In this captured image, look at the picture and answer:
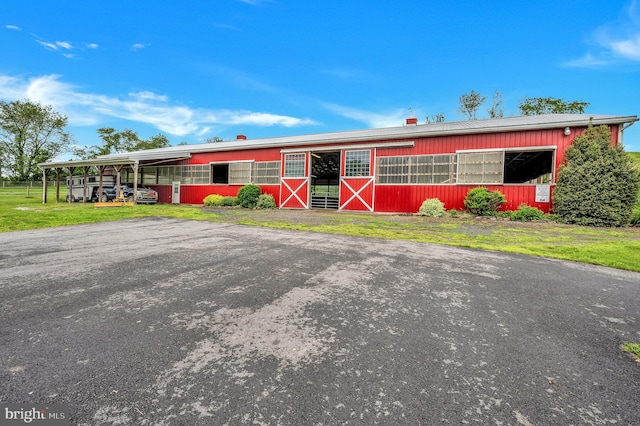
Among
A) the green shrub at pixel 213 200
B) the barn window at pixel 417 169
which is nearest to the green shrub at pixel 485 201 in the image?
the barn window at pixel 417 169

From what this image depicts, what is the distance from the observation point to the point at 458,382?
170 centimetres

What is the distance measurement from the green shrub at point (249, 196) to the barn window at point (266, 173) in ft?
3.25

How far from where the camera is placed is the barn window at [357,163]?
15.1m

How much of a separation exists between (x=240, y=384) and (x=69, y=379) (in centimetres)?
98

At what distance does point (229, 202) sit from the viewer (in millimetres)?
17078

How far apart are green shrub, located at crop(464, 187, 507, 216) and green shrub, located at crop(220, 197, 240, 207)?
41.2 feet

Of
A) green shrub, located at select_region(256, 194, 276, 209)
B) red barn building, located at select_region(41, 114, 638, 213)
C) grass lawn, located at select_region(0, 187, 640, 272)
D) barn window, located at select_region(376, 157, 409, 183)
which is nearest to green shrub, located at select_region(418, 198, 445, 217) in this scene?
red barn building, located at select_region(41, 114, 638, 213)

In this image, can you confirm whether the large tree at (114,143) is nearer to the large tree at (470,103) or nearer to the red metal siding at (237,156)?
the red metal siding at (237,156)

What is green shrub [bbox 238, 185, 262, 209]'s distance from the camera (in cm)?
1652

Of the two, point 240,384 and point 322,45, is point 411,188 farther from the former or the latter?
point 322,45

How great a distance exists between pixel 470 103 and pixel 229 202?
2945cm

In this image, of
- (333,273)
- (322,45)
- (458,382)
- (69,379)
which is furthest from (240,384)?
(322,45)

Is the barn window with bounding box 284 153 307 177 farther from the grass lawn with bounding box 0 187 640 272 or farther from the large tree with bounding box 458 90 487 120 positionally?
the large tree with bounding box 458 90 487 120

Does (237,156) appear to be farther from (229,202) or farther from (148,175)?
(148,175)
